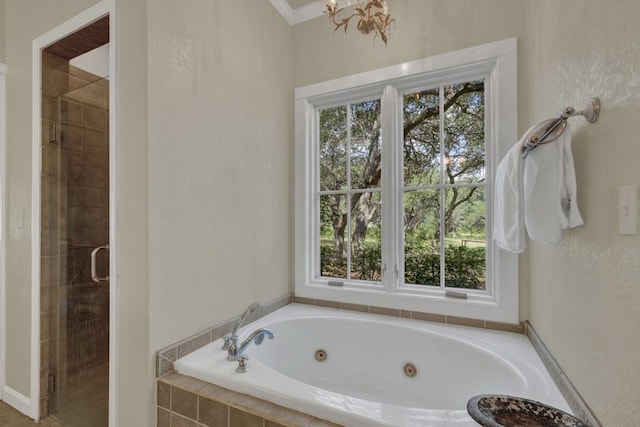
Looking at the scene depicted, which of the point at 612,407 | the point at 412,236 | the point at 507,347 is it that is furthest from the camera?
the point at 412,236

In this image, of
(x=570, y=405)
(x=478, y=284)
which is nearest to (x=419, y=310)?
(x=478, y=284)

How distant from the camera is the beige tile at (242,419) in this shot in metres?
1.11

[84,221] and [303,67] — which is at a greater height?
[303,67]

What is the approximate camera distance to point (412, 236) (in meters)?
2.13

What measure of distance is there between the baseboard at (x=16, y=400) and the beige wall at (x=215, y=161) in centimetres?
136

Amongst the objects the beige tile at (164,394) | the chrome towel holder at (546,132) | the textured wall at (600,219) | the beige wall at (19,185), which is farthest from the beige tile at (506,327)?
the beige wall at (19,185)

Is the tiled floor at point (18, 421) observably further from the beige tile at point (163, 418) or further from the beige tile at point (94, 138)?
the beige tile at point (94, 138)

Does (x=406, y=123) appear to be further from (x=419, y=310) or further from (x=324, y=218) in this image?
(x=419, y=310)

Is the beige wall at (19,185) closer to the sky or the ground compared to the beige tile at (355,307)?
closer to the sky

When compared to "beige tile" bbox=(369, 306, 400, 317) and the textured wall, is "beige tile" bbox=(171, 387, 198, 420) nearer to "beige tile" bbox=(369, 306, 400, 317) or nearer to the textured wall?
"beige tile" bbox=(369, 306, 400, 317)

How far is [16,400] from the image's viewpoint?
1.93 m

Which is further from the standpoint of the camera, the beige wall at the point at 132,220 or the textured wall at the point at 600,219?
the beige wall at the point at 132,220

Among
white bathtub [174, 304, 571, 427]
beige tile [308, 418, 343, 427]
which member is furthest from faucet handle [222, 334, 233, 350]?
beige tile [308, 418, 343, 427]

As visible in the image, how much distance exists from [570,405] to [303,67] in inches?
100
